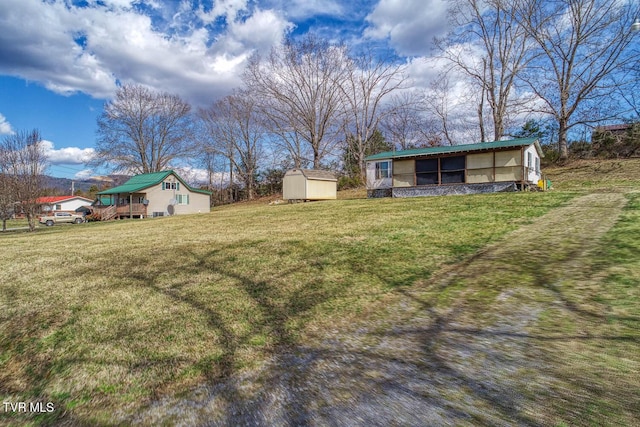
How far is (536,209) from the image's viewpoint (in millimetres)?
9242

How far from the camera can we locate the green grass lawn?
2695mm

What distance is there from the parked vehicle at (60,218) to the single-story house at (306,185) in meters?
19.7

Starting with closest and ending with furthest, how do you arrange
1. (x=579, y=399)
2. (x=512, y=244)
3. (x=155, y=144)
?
(x=579, y=399)
(x=512, y=244)
(x=155, y=144)

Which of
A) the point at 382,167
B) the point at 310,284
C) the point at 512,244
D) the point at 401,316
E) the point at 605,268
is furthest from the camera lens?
the point at 382,167

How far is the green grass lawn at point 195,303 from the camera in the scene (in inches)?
106

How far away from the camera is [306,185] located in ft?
82.8

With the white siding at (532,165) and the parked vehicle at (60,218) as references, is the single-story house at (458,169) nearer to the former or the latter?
the white siding at (532,165)

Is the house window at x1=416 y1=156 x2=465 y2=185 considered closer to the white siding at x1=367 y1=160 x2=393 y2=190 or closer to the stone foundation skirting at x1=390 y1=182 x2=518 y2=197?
the stone foundation skirting at x1=390 y1=182 x2=518 y2=197

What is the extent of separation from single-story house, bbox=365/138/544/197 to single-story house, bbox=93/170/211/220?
21.6m

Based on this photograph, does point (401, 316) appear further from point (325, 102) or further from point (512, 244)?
point (325, 102)

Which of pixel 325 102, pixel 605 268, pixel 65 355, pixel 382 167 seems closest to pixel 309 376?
pixel 65 355

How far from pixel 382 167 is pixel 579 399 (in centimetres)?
1983

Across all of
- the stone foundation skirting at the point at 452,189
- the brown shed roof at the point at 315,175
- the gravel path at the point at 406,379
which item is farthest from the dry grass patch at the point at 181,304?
the brown shed roof at the point at 315,175

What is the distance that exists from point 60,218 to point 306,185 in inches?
897
